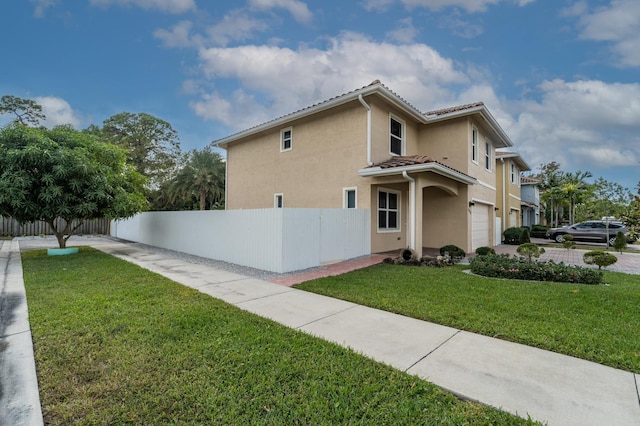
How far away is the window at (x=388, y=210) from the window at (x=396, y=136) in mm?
1803

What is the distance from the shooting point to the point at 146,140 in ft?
101

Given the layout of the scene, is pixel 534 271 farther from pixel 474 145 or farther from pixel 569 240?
pixel 569 240

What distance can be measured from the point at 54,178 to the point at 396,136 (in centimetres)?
1235

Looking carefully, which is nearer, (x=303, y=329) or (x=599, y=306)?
(x=303, y=329)

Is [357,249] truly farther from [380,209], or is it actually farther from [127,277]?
[127,277]

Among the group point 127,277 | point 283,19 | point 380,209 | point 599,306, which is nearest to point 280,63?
point 283,19

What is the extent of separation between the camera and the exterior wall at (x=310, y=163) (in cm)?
1142

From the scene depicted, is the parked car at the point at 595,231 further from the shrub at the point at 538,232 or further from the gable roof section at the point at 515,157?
the gable roof section at the point at 515,157

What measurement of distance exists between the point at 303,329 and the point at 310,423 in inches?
75.7

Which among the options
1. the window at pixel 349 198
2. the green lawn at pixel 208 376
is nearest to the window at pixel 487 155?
the window at pixel 349 198

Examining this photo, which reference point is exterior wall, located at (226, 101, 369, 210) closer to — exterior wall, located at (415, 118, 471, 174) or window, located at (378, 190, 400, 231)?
window, located at (378, 190, 400, 231)

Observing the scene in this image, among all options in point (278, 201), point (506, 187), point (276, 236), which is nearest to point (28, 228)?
point (278, 201)

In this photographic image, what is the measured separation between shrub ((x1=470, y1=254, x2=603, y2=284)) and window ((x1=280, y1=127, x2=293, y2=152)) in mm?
9344

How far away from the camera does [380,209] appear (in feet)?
39.2
